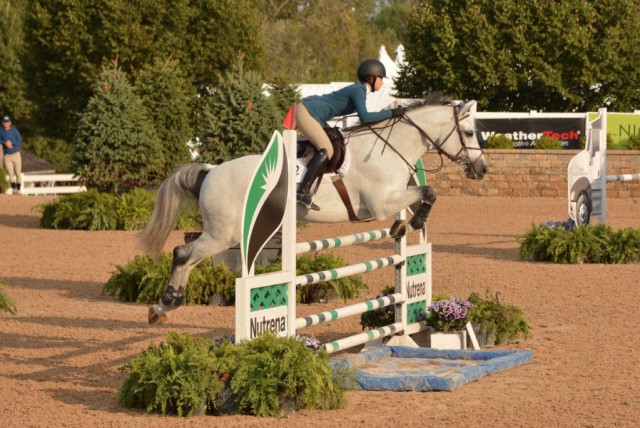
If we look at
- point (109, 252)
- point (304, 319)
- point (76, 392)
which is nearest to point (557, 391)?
point (304, 319)

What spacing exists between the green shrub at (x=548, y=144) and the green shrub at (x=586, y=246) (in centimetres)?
1284

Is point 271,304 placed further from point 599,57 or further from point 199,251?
point 599,57

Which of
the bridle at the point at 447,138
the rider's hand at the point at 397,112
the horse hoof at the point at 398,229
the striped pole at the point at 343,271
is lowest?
the striped pole at the point at 343,271

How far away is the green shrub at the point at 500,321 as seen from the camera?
10227mm

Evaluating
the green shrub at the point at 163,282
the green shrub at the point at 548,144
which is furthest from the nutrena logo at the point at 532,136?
the green shrub at the point at 163,282

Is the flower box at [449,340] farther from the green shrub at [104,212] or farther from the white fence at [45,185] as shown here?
the white fence at [45,185]

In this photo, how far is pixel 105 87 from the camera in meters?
22.8

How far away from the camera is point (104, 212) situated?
852 inches

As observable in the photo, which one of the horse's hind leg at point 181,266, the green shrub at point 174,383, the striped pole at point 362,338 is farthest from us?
the horse's hind leg at point 181,266

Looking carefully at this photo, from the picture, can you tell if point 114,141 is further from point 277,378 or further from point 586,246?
point 277,378

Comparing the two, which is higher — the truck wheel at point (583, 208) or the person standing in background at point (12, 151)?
the person standing in background at point (12, 151)

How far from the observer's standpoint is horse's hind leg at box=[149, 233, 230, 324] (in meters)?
9.30

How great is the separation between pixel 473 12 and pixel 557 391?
32.7 meters

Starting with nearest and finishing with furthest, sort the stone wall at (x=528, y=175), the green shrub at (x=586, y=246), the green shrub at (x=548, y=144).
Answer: the green shrub at (x=586, y=246) < the stone wall at (x=528, y=175) < the green shrub at (x=548, y=144)
